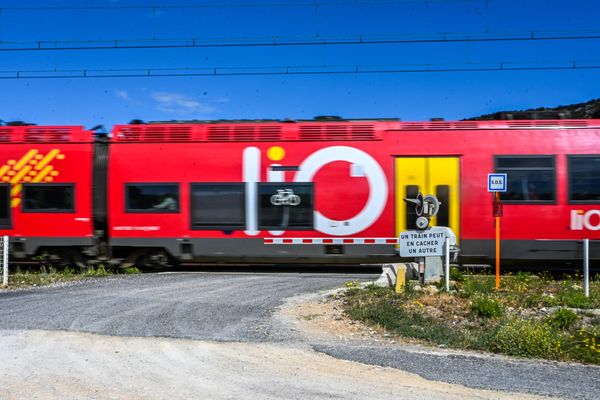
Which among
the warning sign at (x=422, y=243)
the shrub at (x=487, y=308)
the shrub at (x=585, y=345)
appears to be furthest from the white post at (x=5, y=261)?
the shrub at (x=585, y=345)

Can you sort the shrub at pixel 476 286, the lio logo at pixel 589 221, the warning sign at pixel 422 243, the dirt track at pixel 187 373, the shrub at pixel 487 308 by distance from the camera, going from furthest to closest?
the lio logo at pixel 589 221 → the warning sign at pixel 422 243 → the shrub at pixel 476 286 → the shrub at pixel 487 308 → the dirt track at pixel 187 373

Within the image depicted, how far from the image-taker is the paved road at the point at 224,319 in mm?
5898

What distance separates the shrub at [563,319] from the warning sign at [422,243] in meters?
2.83

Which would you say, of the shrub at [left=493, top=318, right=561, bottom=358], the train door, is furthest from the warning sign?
the shrub at [left=493, top=318, right=561, bottom=358]

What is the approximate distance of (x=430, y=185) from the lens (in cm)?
1312

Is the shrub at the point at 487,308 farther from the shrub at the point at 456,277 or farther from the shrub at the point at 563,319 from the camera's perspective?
the shrub at the point at 456,277

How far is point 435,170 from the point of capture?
13.1 m

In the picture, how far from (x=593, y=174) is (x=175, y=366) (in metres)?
10.7

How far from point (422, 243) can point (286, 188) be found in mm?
4225

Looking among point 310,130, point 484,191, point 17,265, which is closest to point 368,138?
point 310,130

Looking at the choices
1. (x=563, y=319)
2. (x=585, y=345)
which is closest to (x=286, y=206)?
(x=563, y=319)

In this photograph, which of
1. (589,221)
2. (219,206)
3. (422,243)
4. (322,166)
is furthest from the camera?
(219,206)

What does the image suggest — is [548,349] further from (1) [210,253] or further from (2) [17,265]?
(2) [17,265]

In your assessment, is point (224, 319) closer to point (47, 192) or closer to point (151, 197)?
point (151, 197)
